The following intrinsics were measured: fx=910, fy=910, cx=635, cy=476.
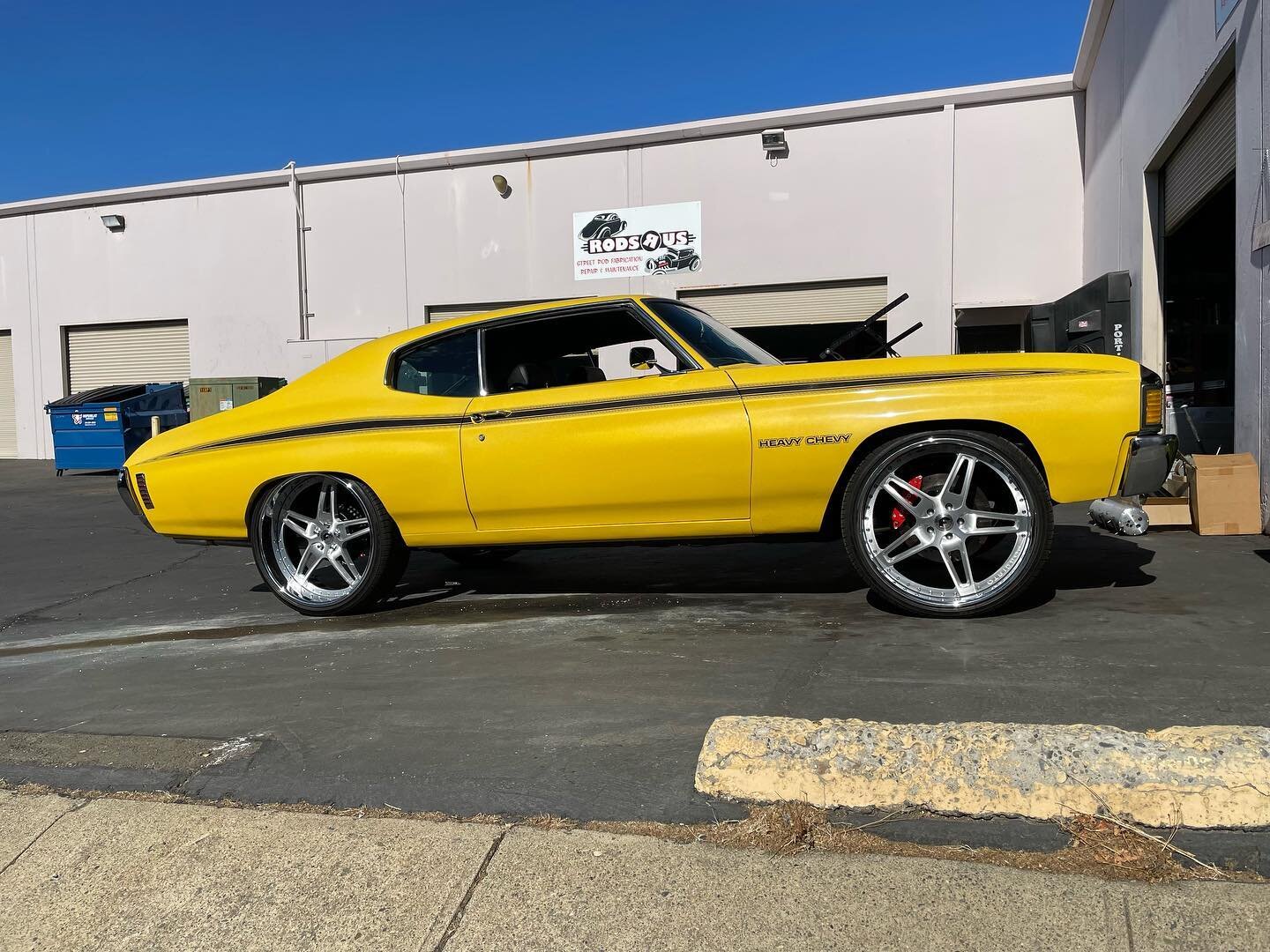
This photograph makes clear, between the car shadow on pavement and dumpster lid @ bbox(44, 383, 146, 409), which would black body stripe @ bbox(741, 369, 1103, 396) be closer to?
the car shadow on pavement

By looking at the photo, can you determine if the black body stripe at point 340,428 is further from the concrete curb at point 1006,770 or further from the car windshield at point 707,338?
the concrete curb at point 1006,770

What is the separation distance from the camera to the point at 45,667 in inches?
162

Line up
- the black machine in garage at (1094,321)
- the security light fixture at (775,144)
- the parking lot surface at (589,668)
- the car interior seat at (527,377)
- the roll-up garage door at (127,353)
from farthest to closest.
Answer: the roll-up garage door at (127,353) < the security light fixture at (775,144) < the black machine in garage at (1094,321) < the car interior seat at (527,377) < the parking lot surface at (589,668)

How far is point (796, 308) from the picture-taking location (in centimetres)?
1499

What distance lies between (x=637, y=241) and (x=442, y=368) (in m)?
11.6

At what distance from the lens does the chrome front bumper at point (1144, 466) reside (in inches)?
143

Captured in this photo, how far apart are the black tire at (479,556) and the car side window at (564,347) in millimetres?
1718

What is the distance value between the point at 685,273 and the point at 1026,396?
39.8 ft

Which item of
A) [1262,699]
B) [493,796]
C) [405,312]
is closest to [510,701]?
[493,796]

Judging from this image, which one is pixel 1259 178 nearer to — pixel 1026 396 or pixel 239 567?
pixel 1026 396

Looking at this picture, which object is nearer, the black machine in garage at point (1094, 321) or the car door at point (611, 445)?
the car door at point (611, 445)

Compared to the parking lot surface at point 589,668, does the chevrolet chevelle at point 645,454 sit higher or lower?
higher

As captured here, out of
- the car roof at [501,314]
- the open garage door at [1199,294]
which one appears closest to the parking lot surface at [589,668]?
the car roof at [501,314]

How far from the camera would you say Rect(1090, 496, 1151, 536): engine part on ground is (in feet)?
18.6
